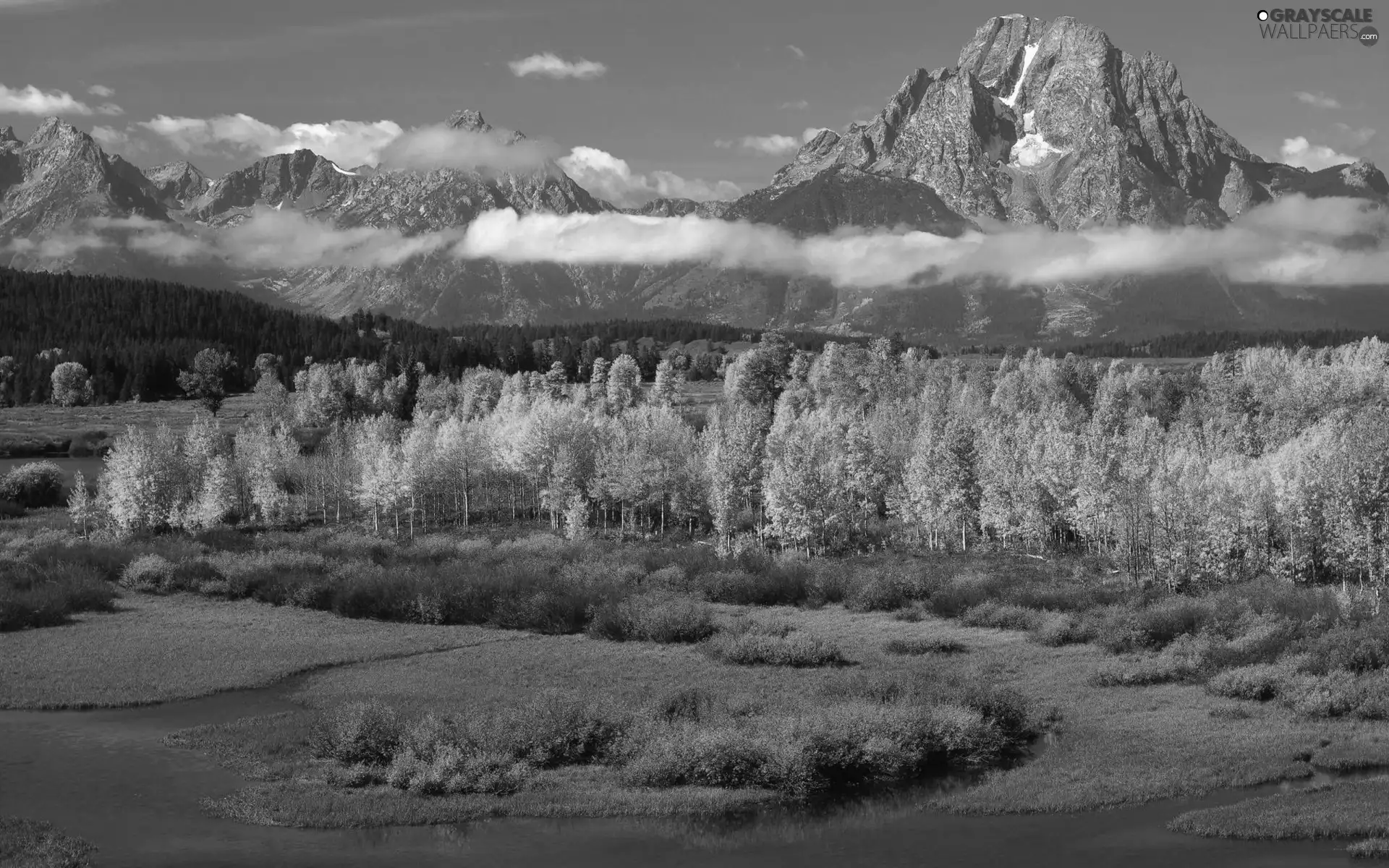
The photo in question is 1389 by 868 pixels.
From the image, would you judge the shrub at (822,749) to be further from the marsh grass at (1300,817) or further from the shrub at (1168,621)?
the shrub at (1168,621)

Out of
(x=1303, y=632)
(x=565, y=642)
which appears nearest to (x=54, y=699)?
(x=565, y=642)

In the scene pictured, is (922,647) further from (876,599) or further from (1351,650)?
(1351,650)

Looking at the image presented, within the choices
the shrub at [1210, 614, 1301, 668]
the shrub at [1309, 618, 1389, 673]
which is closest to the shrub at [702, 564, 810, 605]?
the shrub at [1210, 614, 1301, 668]

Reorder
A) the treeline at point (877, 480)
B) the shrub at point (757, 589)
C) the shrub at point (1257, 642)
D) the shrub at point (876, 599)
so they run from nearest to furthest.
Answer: the shrub at point (1257, 642) → the shrub at point (876, 599) → the shrub at point (757, 589) → the treeline at point (877, 480)

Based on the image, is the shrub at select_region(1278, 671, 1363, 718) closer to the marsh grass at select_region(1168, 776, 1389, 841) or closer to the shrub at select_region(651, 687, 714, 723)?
the marsh grass at select_region(1168, 776, 1389, 841)

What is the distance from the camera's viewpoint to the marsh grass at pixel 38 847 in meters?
36.8

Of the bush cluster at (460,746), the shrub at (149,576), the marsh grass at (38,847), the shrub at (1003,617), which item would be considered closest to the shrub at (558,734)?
the bush cluster at (460,746)

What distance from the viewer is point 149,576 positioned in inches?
3435

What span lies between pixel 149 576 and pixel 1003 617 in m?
60.9

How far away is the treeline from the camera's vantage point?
88.6m

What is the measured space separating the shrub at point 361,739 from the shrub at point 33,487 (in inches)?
4345

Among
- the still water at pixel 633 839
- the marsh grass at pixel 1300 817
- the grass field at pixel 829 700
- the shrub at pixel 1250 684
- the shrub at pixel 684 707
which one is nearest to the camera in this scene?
the still water at pixel 633 839

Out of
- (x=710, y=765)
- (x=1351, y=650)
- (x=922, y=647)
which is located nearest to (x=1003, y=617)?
(x=922, y=647)

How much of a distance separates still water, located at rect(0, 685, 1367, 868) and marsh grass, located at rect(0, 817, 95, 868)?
31.6 inches
